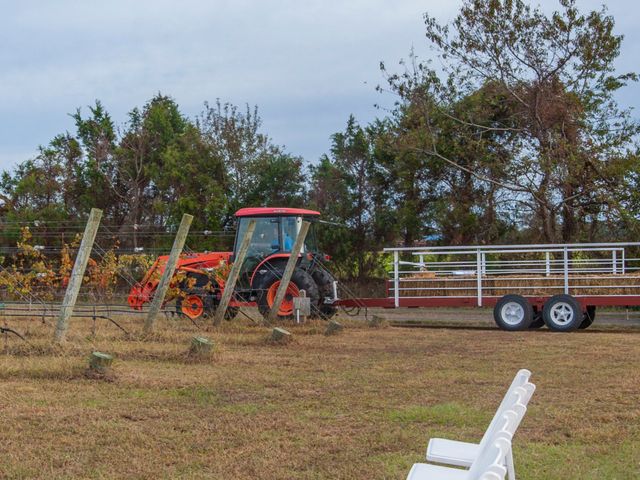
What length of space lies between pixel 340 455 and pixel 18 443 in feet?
6.43

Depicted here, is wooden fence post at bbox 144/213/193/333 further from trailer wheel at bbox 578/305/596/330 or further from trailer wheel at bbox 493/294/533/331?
trailer wheel at bbox 578/305/596/330

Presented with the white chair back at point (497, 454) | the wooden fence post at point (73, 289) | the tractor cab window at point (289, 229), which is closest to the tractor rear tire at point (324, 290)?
the tractor cab window at point (289, 229)

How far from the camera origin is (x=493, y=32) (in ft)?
65.1

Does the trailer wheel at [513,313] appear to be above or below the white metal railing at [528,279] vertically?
below

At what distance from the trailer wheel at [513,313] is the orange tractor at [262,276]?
3.07m

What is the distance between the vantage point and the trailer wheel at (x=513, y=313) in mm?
15047

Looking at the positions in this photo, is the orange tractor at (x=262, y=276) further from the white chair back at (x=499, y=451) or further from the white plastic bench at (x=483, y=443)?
the white chair back at (x=499, y=451)

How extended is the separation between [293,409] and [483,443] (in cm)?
329

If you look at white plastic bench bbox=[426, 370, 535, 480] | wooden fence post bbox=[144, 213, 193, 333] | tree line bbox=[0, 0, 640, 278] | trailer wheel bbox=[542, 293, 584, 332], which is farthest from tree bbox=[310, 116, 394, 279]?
white plastic bench bbox=[426, 370, 535, 480]

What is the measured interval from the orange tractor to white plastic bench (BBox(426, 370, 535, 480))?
1157 cm

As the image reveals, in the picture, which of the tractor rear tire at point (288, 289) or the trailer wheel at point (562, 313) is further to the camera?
the tractor rear tire at point (288, 289)

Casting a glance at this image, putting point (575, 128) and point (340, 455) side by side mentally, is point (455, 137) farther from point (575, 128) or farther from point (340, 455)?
point (340, 455)

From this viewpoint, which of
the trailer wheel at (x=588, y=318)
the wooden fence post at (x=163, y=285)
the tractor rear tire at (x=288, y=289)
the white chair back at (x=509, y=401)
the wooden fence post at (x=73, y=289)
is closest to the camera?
the white chair back at (x=509, y=401)

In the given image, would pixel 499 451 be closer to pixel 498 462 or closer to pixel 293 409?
pixel 498 462
